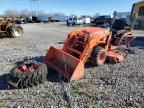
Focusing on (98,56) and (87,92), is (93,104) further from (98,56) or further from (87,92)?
(98,56)

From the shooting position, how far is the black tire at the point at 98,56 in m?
7.88

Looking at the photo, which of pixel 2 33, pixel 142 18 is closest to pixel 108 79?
pixel 2 33

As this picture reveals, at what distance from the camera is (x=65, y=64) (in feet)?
24.5

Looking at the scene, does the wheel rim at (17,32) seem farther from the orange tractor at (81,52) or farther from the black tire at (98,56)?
the black tire at (98,56)

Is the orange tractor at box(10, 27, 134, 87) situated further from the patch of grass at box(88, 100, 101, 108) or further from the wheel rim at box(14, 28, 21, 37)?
the wheel rim at box(14, 28, 21, 37)

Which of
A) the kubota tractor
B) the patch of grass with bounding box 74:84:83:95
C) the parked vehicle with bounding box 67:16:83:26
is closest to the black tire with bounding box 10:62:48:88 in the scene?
the patch of grass with bounding box 74:84:83:95

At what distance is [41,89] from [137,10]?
17.7m

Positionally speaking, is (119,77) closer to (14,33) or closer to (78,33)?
(78,33)

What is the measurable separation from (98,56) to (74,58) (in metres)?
1.16

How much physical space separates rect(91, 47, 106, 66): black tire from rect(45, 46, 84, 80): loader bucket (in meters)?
0.99

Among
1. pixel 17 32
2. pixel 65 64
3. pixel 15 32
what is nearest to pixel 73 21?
pixel 17 32

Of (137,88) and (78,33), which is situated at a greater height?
(78,33)

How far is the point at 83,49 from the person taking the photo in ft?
25.3

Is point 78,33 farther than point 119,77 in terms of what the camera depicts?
Yes
